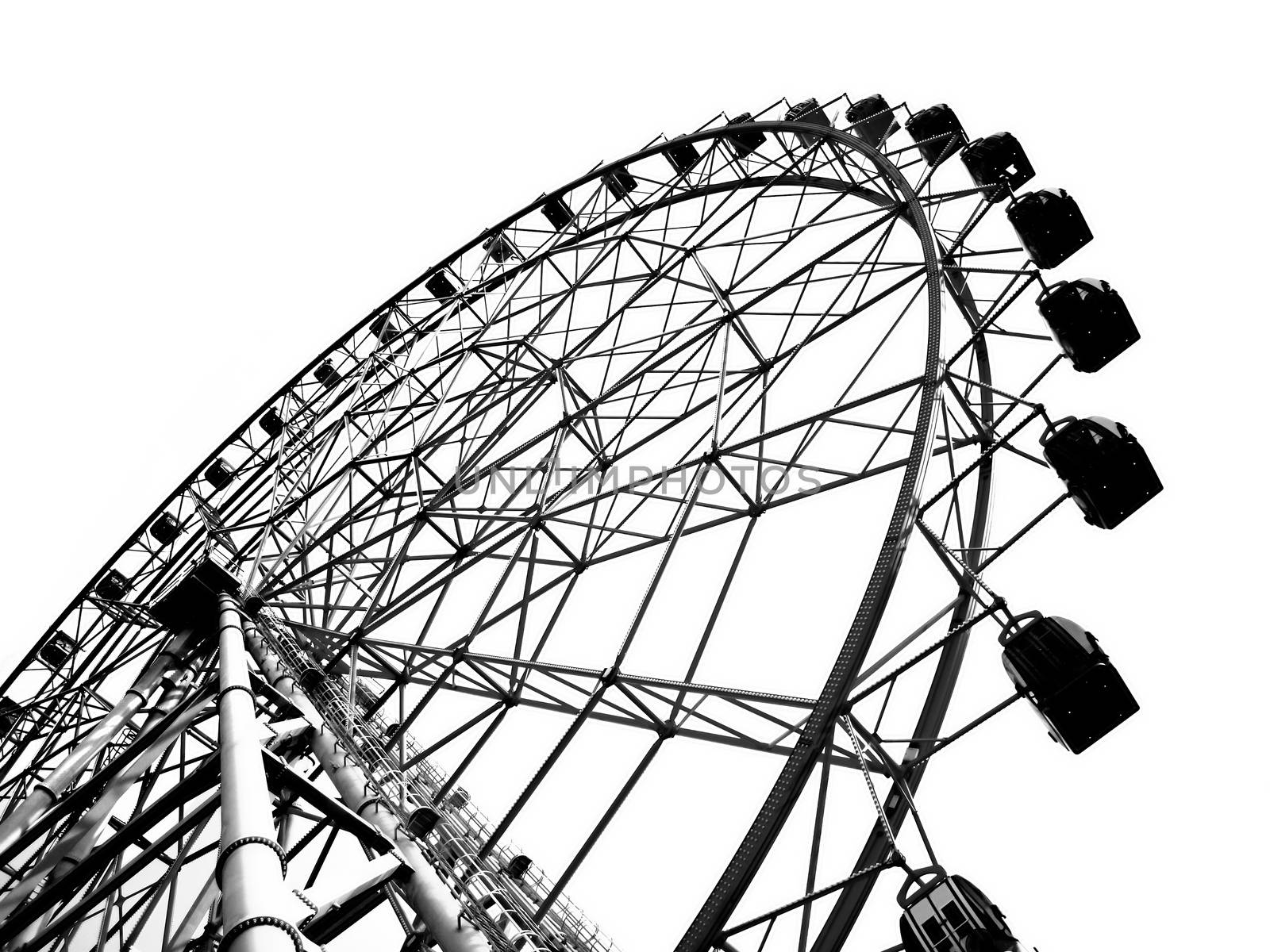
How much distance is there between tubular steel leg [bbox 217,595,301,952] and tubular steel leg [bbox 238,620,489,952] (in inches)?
87.7

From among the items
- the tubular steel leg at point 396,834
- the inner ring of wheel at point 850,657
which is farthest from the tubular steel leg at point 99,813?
the inner ring of wheel at point 850,657

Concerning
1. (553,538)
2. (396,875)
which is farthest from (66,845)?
(553,538)

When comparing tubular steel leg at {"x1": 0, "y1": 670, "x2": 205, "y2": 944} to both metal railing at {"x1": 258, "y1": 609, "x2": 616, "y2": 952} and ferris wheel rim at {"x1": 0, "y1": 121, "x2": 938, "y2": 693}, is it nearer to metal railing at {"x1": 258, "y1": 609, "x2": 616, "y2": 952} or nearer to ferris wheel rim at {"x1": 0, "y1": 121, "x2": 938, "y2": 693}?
metal railing at {"x1": 258, "y1": 609, "x2": 616, "y2": 952}

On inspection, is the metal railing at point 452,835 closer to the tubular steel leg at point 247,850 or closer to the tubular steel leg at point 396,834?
the tubular steel leg at point 396,834

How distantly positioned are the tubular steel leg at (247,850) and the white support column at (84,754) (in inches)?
296

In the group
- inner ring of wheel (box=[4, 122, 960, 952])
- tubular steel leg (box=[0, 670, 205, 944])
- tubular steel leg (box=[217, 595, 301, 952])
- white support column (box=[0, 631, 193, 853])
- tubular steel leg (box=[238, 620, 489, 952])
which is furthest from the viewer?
white support column (box=[0, 631, 193, 853])

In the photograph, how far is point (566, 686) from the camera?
12.3 meters

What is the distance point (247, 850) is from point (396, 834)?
405 cm

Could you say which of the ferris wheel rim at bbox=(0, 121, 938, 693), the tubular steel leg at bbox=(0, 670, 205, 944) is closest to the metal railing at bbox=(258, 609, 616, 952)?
the tubular steel leg at bbox=(0, 670, 205, 944)

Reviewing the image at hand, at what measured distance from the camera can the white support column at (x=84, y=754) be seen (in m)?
13.1

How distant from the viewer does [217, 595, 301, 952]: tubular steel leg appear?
4.85 m

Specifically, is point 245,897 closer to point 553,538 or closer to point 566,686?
point 566,686

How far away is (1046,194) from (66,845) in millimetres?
15493

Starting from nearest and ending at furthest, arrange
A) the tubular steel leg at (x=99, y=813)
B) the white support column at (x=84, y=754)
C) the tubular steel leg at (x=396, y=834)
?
the tubular steel leg at (x=396, y=834) < the tubular steel leg at (x=99, y=813) < the white support column at (x=84, y=754)
